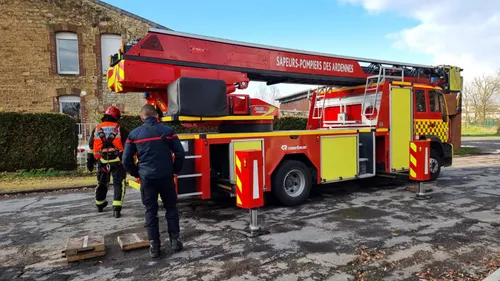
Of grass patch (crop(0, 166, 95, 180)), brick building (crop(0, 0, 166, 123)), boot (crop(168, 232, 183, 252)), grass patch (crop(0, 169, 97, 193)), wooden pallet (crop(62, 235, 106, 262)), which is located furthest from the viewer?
brick building (crop(0, 0, 166, 123))

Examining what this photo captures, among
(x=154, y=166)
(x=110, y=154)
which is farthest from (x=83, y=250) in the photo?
(x=110, y=154)

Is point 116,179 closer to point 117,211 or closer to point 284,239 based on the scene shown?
point 117,211

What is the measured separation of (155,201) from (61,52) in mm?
14687

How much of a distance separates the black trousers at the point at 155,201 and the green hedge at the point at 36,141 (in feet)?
27.9

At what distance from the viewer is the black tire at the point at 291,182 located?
21.9 ft

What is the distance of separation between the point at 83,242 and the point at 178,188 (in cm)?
164

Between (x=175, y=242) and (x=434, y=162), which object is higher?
(x=434, y=162)

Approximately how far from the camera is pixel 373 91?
866 centimetres

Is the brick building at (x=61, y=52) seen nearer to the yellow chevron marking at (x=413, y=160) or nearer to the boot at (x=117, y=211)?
the boot at (x=117, y=211)

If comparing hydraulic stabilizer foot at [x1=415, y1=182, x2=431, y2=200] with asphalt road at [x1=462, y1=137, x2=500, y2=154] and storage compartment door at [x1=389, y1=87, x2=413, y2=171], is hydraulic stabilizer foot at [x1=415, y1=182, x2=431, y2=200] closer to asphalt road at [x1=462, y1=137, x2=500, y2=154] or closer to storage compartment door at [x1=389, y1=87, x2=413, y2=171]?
storage compartment door at [x1=389, y1=87, x2=413, y2=171]

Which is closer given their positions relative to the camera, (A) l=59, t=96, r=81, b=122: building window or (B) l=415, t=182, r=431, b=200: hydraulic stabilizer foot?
(B) l=415, t=182, r=431, b=200: hydraulic stabilizer foot

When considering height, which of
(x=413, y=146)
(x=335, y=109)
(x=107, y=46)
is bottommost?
(x=413, y=146)

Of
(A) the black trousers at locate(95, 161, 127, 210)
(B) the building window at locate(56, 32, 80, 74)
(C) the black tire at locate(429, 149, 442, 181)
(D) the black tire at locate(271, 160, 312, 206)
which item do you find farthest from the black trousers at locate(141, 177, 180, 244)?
(B) the building window at locate(56, 32, 80, 74)

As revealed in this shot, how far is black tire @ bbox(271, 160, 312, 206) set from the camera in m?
6.68
